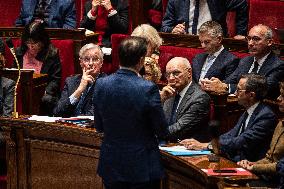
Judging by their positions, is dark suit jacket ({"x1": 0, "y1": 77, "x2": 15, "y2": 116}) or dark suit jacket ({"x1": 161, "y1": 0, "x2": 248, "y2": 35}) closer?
dark suit jacket ({"x1": 0, "y1": 77, "x2": 15, "y2": 116})

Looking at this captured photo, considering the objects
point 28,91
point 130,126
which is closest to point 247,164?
point 130,126

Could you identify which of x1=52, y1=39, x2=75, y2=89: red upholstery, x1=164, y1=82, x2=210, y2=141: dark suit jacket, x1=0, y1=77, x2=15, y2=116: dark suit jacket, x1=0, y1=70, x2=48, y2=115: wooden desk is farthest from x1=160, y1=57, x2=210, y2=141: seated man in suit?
x1=52, y1=39, x2=75, y2=89: red upholstery

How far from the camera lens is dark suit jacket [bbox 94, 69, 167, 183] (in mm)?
2840

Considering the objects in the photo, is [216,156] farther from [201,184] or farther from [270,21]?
[270,21]

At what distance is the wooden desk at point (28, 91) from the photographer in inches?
177

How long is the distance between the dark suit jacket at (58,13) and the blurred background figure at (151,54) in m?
1.33

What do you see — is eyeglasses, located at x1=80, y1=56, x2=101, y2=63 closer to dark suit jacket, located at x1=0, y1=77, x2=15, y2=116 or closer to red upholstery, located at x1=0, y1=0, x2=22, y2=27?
dark suit jacket, located at x1=0, y1=77, x2=15, y2=116

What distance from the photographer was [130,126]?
287 centimetres

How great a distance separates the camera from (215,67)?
4.36 metres

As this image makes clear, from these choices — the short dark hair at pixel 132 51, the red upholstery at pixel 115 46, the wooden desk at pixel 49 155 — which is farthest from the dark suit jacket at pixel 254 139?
the red upholstery at pixel 115 46

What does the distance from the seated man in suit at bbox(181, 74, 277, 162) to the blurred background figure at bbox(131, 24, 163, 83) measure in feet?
2.45

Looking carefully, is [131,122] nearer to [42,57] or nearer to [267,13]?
[42,57]

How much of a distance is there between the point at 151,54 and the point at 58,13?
148 centimetres

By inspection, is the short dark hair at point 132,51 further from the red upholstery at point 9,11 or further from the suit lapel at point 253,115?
the red upholstery at point 9,11
